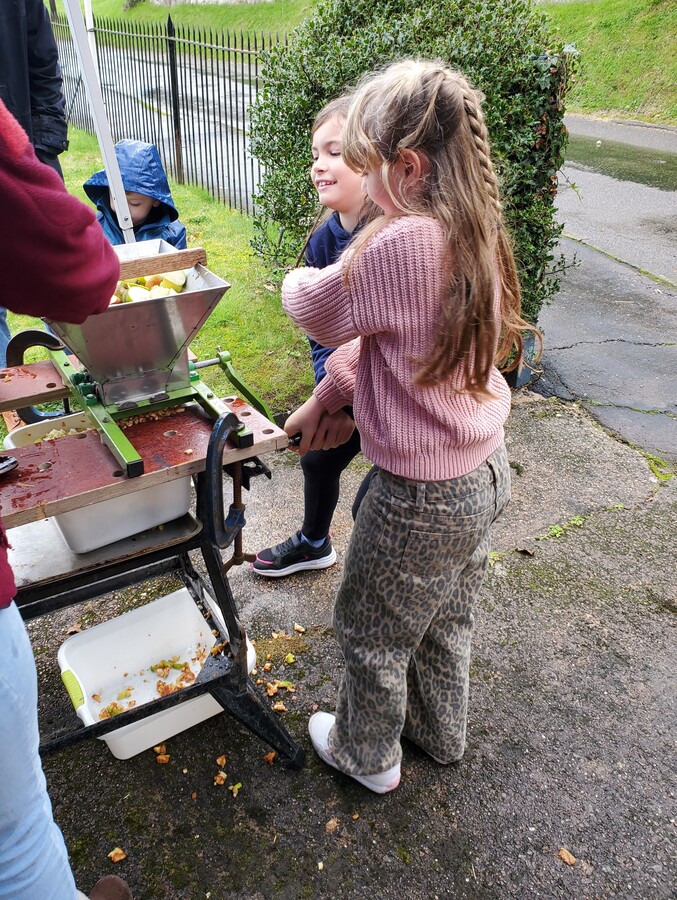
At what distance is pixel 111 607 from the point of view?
2.68 meters

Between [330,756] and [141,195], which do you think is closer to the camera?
[330,756]

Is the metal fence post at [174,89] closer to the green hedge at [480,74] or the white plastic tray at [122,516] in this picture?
the green hedge at [480,74]

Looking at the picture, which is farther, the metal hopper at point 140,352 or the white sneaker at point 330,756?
the white sneaker at point 330,756

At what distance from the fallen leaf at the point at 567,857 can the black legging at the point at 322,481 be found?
1.38m

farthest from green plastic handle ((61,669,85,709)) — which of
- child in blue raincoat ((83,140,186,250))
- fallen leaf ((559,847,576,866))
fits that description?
child in blue raincoat ((83,140,186,250))

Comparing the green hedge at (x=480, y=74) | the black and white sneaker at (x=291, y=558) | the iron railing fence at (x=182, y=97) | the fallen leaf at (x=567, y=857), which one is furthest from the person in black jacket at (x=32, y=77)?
the fallen leaf at (x=567, y=857)

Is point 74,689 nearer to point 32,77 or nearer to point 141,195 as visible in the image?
point 141,195

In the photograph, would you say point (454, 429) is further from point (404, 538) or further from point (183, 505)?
point (183, 505)

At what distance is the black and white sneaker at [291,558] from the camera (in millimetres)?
2850

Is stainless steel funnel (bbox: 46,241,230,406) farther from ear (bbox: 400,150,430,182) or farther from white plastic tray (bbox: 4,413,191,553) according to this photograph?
ear (bbox: 400,150,430,182)

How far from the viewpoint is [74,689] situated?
198 centimetres

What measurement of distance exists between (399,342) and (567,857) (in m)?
1.54

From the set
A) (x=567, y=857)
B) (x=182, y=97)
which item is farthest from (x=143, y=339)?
(x=182, y=97)

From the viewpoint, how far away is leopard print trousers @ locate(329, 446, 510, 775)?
5.49 feet
